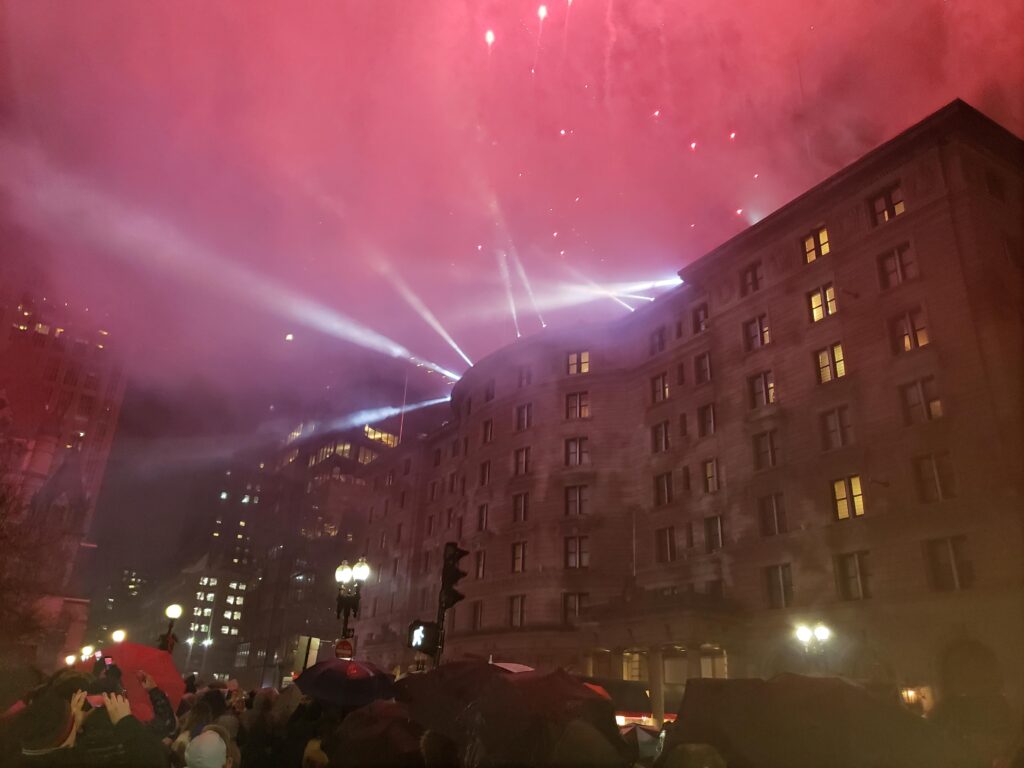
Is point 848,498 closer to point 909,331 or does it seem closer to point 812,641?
point 812,641

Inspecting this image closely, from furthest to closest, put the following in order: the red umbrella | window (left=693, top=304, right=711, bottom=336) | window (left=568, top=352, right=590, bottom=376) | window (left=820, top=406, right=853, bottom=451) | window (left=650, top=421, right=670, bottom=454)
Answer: window (left=568, top=352, right=590, bottom=376)
window (left=650, top=421, right=670, bottom=454)
window (left=693, top=304, right=711, bottom=336)
window (left=820, top=406, right=853, bottom=451)
the red umbrella

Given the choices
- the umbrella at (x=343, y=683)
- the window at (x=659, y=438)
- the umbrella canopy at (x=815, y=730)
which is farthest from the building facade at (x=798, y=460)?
the umbrella canopy at (x=815, y=730)

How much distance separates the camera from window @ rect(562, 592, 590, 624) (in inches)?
1677

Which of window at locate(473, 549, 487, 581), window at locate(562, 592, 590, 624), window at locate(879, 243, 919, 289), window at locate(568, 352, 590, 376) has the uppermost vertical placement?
window at locate(568, 352, 590, 376)

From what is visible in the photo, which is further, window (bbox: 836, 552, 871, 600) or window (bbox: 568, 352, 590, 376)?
window (bbox: 568, 352, 590, 376)

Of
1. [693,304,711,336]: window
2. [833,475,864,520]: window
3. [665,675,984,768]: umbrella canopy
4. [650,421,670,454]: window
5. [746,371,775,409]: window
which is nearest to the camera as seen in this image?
[665,675,984,768]: umbrella canopy

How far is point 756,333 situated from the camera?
37.8 metres

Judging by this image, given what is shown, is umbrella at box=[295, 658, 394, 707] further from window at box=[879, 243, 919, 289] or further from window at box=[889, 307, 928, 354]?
window at box=[879, 243, 919, 289]

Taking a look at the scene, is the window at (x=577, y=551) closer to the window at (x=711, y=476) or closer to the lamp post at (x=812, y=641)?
the window at (x=711, y=476)

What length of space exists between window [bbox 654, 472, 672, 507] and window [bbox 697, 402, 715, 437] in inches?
139

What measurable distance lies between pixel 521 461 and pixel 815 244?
2420 cm

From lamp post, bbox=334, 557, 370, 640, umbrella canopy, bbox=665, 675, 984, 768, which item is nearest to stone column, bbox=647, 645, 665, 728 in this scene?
lamp post, bbox=334, 557, 370, 640

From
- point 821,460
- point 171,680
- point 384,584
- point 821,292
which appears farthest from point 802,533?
point 384,584

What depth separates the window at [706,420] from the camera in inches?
1551
